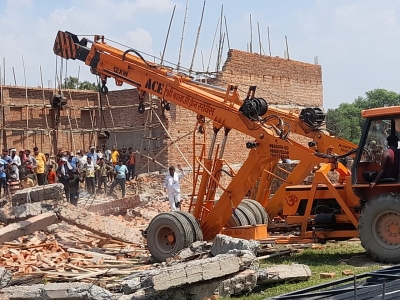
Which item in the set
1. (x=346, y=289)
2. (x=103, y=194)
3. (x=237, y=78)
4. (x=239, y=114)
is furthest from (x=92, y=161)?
(x=346, y=289)

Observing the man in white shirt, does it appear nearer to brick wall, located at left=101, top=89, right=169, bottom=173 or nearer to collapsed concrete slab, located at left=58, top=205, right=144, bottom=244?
collapsed concrete slab, located at left=58, top=205, right=144, bottom=244

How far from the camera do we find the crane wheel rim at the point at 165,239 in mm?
12653

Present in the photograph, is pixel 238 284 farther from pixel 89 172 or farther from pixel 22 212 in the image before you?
pixel 89 172

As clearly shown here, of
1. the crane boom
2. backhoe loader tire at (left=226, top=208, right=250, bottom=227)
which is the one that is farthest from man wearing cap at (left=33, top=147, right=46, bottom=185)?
backhoe loader tire at (left=226, top=208, right=250, bottom=227)

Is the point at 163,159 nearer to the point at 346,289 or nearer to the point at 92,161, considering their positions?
the point at 92,161

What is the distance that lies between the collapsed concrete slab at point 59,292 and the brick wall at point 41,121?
714 inches

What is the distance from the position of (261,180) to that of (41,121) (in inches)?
623

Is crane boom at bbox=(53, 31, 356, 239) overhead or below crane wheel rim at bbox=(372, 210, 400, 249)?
overhead

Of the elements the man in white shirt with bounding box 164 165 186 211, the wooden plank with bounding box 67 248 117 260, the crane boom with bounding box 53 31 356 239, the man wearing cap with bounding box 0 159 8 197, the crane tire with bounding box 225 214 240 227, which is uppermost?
the crane boom with bounding box 53 31 356 239

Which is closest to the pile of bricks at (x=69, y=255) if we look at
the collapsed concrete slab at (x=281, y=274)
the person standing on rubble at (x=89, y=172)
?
the collapsed concrete slab at (x=281, y=274)

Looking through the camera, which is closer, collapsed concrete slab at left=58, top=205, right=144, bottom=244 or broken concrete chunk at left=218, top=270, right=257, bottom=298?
broken concrete chunk at left=218, top=270, right=257, bottom=298

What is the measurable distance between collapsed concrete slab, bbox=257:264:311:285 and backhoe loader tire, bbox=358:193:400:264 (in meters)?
1.59

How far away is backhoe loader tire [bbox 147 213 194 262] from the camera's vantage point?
1236 centimetres

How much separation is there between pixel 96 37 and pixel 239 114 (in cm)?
416
